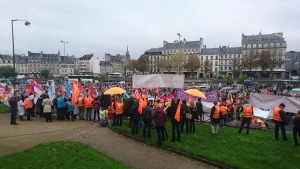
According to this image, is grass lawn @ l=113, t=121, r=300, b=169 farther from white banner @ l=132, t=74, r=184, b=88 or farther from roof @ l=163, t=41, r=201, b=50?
roof @ l=163, t=41, r=201, b=50

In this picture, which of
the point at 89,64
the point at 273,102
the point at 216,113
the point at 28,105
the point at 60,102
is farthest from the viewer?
the point at 89,64

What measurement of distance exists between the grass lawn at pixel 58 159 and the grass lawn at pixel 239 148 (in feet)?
10.4

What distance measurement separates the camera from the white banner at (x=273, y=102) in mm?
14156

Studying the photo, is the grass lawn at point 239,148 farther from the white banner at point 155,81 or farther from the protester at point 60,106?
the protester at point 60,106

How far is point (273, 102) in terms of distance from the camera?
15070 mm

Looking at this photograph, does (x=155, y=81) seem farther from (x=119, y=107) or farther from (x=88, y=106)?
(x=88, y=106)

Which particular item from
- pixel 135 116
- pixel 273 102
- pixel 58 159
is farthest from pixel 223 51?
pixel 58 159

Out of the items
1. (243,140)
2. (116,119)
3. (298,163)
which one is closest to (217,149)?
(243,140)

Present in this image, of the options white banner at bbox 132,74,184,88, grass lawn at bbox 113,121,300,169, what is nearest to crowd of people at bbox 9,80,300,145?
grass lawn at bbox 113,121,300,169

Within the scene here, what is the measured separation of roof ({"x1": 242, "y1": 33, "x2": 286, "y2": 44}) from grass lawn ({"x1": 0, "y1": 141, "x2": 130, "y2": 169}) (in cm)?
9283

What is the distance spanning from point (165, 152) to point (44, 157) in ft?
14.7

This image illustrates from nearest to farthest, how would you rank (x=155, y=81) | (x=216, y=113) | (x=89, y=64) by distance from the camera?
(x=216, y=113) → (x=155, y=81) → (x=89, y=64)

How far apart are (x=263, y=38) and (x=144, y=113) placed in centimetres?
9115

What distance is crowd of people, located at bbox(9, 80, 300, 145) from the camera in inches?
422
